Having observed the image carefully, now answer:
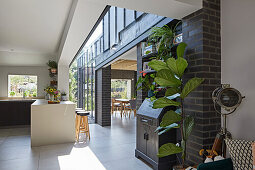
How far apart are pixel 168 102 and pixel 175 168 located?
2.99 ft

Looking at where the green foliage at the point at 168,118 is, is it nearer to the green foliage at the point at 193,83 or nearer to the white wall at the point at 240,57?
the green foliage at the point at 193,83

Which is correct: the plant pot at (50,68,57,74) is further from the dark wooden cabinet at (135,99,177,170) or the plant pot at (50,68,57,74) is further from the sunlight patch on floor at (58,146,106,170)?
the dark wooden cabinet at (135,99,177,170)

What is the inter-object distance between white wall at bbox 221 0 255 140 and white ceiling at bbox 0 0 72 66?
2.49m

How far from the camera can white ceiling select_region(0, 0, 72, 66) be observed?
3.20 metres

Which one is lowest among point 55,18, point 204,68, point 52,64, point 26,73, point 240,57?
point 204,68

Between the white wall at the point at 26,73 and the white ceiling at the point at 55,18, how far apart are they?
790mm

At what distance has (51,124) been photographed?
4.40 meters

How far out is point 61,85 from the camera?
6867 millimetres

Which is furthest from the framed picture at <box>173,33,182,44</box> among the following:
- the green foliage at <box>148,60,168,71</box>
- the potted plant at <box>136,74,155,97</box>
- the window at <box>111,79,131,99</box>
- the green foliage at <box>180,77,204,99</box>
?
the window at <box>111,79,131,99</box>

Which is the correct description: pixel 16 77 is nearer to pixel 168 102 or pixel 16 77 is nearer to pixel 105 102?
pixel 105 102

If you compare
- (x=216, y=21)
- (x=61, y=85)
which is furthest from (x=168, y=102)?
(x=61, y=85)

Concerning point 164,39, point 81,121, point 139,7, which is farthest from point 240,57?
point 81,121

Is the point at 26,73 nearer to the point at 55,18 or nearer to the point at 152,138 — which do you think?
the point at 55,18

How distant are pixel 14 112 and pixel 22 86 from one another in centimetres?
144
